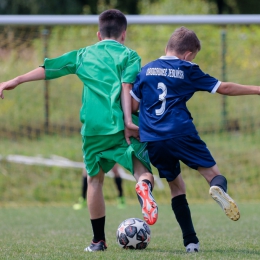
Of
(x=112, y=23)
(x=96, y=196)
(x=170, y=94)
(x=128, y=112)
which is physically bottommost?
(x=96, y=196)

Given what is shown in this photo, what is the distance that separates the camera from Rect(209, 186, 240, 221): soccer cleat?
4457 millimetres

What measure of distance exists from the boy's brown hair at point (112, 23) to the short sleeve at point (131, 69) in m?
0.24

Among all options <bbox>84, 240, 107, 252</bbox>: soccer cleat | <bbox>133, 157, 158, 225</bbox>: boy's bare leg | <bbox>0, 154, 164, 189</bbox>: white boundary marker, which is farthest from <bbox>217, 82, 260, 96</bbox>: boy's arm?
<bbox>0, 154, 164, 189</bbox>: white boundary marker

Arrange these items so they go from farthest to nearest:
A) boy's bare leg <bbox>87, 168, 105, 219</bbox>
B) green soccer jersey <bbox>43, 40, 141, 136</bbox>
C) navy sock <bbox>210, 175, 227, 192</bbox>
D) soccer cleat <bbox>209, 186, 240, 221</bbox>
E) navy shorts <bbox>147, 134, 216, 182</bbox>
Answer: boy's bare leg <bbox>87, 168, 105, 219</bbox> → green soccer jersey <bbox>43, 40, 141, 136</bbox> → navy shorts <bbox>147, 134, 216, 182</bbox> → navy sock <bbox>210, 175, 227, 192</bbox> → soccer cleat <bbox>209, 186, 240, 221</bbox>

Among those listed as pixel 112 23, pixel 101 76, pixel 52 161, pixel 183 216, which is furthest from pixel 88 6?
pixel 183 216

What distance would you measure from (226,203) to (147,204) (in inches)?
22.0

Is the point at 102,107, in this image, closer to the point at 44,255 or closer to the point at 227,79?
the point at 44,255

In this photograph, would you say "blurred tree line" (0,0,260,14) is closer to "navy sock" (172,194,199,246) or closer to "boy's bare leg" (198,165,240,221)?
"navy sock" (172,194,199,246)

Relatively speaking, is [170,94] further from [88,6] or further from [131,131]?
[88,6]

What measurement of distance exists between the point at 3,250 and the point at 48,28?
28.4 ft

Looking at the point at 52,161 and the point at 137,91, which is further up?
the point at 137,91

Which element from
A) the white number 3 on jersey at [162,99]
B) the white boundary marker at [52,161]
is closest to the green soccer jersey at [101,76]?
the white number 3 on jersey at [162,99]

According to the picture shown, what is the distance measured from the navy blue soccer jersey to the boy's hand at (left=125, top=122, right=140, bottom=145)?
0.19 feet

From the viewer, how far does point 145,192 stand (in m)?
4.66
